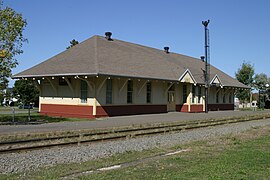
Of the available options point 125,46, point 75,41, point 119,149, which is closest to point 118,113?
point 125,46

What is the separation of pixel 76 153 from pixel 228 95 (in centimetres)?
4014

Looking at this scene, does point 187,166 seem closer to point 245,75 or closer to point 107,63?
point 107,63

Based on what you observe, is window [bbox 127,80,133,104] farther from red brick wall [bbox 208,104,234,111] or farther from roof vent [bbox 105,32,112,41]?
red brick wall [bbox 208,104,234,111]

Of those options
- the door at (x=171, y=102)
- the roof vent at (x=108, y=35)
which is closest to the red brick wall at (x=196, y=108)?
the door at (x=171, y=102)

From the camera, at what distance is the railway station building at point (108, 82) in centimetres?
2545

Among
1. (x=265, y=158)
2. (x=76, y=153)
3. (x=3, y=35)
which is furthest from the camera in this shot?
(x=3, y=35)

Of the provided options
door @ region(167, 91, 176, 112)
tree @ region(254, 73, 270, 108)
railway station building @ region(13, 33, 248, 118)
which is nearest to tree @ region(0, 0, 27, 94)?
railway station building @ region(13, 33, 248, 118)

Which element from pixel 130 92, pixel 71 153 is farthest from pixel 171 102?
pixel 71 153

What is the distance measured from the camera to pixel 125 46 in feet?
116

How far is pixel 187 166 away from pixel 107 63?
64.2 ft

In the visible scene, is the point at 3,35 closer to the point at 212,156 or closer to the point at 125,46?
the point at 212,156

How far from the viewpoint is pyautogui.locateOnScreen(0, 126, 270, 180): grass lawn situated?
7148 mm

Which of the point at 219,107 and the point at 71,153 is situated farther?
the point at 219,107

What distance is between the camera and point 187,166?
8.18m
